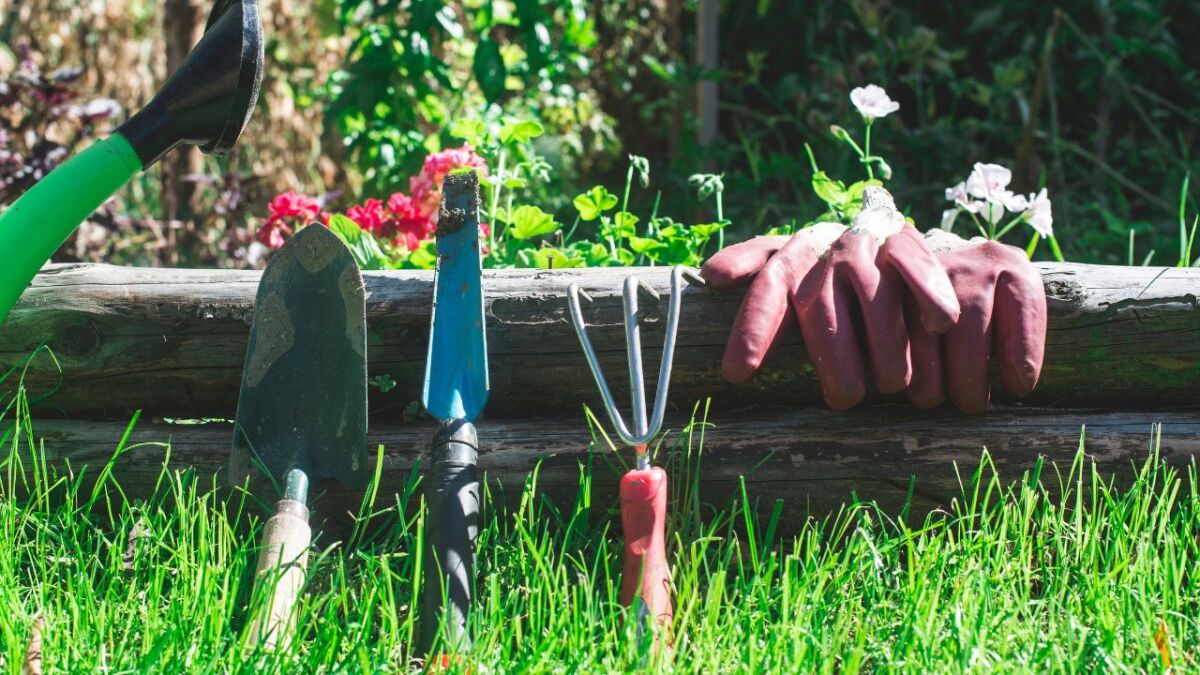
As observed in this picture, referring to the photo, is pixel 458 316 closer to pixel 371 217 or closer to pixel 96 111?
Answer: pixel 371 217

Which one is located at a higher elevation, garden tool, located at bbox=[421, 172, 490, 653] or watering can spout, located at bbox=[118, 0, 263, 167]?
watering can spout, located at bbox=[118, 0, 263, 167]

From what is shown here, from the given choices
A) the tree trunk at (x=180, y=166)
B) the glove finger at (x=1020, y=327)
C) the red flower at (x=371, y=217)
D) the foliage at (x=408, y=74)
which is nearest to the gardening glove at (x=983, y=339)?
the glove finger at (x=1020, y=327)

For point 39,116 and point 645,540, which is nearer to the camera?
point 645,540

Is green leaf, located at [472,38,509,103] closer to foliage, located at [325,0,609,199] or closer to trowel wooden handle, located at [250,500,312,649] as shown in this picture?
foliage, located at [325,0,609,199]

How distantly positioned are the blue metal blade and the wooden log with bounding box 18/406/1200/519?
16 centimetres

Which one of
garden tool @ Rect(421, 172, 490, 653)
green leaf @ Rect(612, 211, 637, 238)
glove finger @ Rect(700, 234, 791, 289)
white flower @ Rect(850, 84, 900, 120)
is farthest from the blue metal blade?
white flower @ Rect(850, 84, 900, 120)

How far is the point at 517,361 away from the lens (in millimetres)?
1773

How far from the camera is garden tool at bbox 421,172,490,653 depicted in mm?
1396

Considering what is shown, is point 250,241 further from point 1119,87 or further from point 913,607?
point 1119,87

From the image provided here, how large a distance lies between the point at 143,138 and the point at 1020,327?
1.24 meters

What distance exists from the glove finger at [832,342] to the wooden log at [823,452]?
0.11 meters

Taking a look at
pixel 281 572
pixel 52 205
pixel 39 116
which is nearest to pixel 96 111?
pixel 39 116

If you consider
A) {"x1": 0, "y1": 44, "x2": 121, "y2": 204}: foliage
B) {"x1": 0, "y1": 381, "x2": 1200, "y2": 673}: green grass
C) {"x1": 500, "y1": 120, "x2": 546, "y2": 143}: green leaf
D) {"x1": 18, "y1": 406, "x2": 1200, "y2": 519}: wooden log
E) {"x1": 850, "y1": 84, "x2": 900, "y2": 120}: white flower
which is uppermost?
{"x1": 0, "y1": 44, "x2": 121, "y2": 204}: foliage

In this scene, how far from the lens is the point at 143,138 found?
4.93 feet
